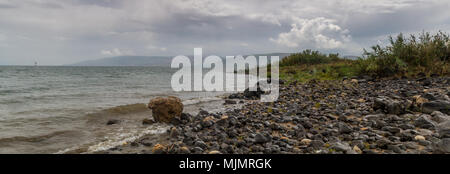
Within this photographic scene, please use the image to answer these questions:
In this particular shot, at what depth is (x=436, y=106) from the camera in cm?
695

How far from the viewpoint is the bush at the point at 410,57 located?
16312 mm

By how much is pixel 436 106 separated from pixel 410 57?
40.1ft

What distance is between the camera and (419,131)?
17.8 feet

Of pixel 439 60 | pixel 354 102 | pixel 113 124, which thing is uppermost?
pixel 439 60

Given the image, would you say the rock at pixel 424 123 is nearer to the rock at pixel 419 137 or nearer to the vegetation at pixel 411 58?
the rock at pixel 419 137

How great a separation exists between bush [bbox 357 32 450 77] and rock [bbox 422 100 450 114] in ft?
35.2

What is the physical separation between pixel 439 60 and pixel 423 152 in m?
16.3

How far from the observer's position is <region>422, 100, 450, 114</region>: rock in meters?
6.82

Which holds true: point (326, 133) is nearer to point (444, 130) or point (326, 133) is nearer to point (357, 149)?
point (357, 149)

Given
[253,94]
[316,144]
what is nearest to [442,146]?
[316,144]

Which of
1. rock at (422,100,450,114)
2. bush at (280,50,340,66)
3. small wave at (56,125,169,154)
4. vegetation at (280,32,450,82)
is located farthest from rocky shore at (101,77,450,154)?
bush at (280,50,340,66)
